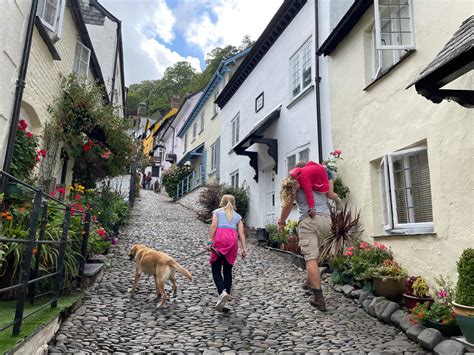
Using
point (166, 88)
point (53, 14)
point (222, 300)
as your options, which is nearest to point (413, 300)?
point (222, 300)

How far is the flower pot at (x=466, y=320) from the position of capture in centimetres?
317

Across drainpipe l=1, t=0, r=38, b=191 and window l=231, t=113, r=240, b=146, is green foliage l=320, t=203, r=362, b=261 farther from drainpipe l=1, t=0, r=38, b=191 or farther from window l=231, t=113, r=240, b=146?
window l=231, t=113, r=240, b=146

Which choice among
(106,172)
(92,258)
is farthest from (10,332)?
(106,172)

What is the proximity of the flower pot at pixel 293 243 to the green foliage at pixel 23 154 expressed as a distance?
5570 millimetres

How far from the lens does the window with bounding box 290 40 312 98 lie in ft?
30.6

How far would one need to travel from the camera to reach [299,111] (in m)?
9.41

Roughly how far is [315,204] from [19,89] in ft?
16.5

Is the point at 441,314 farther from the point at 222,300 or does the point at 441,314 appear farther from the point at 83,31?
the point at 83,31

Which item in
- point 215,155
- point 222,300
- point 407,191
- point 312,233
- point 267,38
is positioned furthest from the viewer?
point 215,155

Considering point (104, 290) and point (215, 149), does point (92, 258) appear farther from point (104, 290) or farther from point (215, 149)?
point (215, 149)

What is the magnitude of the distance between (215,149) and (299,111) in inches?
421

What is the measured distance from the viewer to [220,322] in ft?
14.4

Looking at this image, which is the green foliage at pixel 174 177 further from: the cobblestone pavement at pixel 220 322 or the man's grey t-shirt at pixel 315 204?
the man's grey t-shirt at pixel 315 204

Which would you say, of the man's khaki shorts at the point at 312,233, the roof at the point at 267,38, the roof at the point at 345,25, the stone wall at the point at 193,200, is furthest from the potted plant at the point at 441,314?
the stone wall at the point at 193,200
